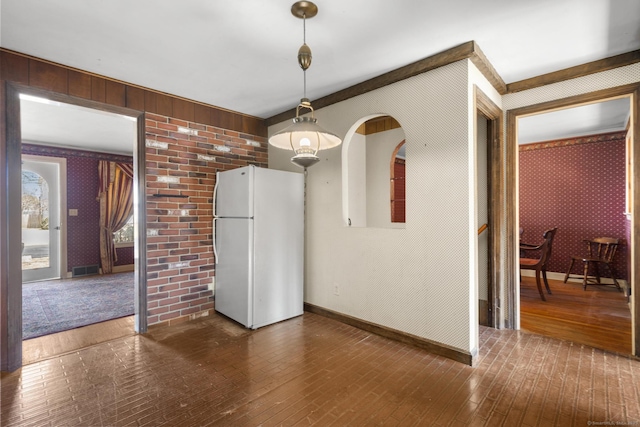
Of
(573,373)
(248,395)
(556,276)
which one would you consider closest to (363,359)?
(248,395)

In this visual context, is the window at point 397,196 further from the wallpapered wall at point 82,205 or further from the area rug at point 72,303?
the wallpapered wall at point 82,205

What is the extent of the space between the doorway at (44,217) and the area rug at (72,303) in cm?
40

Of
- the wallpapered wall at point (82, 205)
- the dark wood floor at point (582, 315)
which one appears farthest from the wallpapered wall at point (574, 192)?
the wallpapered wall at point (82, 205)

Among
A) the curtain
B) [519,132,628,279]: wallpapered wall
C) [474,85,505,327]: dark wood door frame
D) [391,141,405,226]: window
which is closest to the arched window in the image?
[391,141,405,226]: window

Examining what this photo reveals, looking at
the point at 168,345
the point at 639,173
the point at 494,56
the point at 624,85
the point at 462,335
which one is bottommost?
the point at 168,345

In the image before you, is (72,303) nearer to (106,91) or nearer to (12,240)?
(12,240)

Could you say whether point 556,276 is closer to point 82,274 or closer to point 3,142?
point 3,142

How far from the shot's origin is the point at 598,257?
4.88 metres

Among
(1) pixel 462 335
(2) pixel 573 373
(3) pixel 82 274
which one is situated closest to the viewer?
(2) pixel 573 373

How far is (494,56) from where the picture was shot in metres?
2.59

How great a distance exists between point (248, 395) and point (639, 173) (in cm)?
353

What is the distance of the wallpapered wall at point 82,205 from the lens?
19.4 ft

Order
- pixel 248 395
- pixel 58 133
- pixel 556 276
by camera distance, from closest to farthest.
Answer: pixel 248 395 < pixel 58 133 < pixel 556 276

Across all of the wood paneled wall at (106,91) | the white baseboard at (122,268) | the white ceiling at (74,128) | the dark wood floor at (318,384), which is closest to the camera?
the dark wood floor at (318,384)
